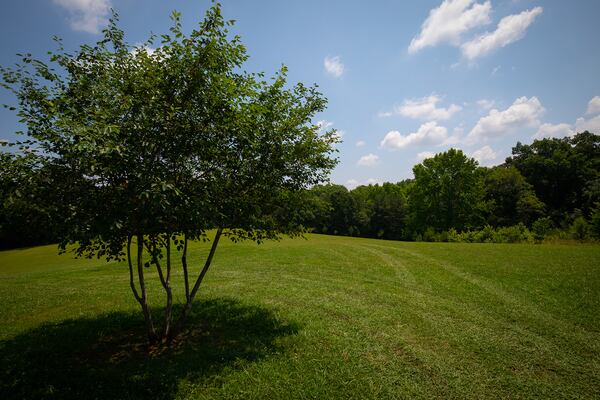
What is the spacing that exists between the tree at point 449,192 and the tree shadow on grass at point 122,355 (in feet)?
203

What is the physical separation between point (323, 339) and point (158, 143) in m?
7.50

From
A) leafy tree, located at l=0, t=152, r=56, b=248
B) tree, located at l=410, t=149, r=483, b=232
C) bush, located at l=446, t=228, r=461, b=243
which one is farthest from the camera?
tree, located at l=410, t=149, r=483, b=232

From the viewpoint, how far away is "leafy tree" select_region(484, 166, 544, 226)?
60125mm

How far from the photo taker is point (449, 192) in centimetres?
6378

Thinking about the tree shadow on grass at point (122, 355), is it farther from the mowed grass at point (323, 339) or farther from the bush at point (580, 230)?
the bush at point (580, 230)

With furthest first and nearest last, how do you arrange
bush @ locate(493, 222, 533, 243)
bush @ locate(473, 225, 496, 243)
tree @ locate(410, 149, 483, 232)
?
tree @ locate(410, 149, 483, 232) → bush @ locate(473, 225, 496, 243) → bush @ locate(493, 222, 533, 243)

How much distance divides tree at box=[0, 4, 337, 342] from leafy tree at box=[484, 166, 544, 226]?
66765 mm

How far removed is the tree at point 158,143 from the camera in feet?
20.3

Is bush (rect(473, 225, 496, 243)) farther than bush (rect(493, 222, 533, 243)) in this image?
Yes

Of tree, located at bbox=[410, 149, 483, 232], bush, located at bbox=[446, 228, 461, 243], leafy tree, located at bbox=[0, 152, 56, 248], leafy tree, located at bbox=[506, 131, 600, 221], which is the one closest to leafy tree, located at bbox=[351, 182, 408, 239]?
tree, located at bbox=[410, 149, 483, 232]

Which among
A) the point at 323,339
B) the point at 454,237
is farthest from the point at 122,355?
the point at 454,237

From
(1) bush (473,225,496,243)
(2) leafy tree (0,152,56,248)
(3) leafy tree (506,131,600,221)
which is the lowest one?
(1) bush (473,225,496,243)

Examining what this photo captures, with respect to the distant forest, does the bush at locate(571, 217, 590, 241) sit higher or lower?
lower

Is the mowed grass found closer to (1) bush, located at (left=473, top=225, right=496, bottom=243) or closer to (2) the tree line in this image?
(1) bush, located at (left=473, top=225, right=496, bottom=243)
